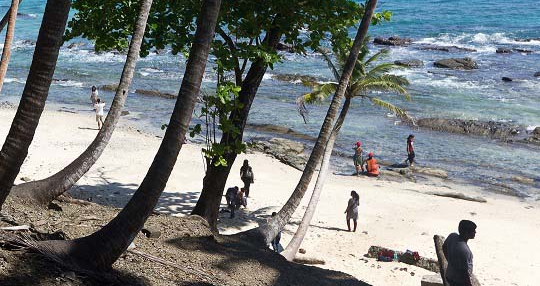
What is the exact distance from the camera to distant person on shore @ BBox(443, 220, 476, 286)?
28.8 ft

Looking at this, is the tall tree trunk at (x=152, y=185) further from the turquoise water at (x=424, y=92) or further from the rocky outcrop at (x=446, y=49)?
the rocky outcrop at (x=446, y=49)

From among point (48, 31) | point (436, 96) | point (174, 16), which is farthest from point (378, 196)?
point (436, 96)

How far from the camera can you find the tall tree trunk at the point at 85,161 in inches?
405

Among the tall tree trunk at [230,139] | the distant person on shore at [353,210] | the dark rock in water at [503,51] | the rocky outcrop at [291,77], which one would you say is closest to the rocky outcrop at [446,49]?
the dark rock in water at [503,51]

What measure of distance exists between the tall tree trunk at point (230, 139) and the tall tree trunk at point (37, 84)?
6705 millimetres

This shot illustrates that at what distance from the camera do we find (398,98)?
122 feet

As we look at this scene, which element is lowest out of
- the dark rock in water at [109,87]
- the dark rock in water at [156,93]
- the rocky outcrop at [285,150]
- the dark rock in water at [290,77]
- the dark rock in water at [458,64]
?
the rocky outcrop at [285,150]

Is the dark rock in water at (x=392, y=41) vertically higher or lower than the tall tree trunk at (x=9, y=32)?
higher

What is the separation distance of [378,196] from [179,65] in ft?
93.8

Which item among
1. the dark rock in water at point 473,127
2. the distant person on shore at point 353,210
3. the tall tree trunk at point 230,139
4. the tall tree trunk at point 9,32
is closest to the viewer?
the tall tree trunk at point 9,32

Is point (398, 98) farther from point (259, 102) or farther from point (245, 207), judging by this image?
point (245, 207)

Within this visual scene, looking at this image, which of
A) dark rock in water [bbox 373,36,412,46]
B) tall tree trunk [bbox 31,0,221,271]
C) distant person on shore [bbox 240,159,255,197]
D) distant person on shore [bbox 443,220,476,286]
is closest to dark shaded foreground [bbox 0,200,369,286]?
tall tree trunk [bbox 31,0,221,271]

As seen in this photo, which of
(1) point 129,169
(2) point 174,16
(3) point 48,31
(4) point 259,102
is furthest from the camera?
(4) point 259,102

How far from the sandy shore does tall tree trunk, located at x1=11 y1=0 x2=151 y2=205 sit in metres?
4.79
